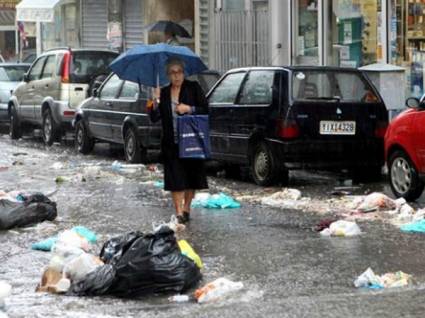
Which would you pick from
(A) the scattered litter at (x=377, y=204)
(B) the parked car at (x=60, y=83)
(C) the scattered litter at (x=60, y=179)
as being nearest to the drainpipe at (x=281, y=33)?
(B) the parked car at (x=60, y=83)

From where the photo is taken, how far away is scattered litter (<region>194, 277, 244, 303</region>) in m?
7.31

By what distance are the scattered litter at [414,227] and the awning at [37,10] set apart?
2219 centimetres

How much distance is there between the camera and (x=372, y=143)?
1370 cm

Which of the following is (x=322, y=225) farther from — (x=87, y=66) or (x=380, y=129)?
(x=87, y=66)

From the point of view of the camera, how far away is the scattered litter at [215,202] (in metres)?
11.9

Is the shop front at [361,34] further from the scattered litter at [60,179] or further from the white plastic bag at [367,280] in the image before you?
the white plastic bag at [367,280]

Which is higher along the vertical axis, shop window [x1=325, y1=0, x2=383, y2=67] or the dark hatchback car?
shop window [x1=325, y1=0, x2=383, y2=67]

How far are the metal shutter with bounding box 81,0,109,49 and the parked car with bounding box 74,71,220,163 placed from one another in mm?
10740

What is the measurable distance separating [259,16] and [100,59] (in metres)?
3.72

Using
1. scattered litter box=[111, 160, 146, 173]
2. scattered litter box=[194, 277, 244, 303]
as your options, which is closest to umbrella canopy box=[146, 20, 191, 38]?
scattered litter box=[111, 160, 146, 173]

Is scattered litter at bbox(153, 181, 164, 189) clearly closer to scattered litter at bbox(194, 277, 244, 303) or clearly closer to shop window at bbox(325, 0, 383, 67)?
shop window at bbox(325, 0, 383, 67)

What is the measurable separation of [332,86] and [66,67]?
7908 mm

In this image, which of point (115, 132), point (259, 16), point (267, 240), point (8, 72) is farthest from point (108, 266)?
point (8, 72)

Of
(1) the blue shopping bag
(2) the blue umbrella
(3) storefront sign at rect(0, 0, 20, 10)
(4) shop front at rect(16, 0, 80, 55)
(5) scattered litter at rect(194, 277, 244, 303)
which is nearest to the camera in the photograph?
(5) scattered litter at rect(194, 277, 244, 303)
